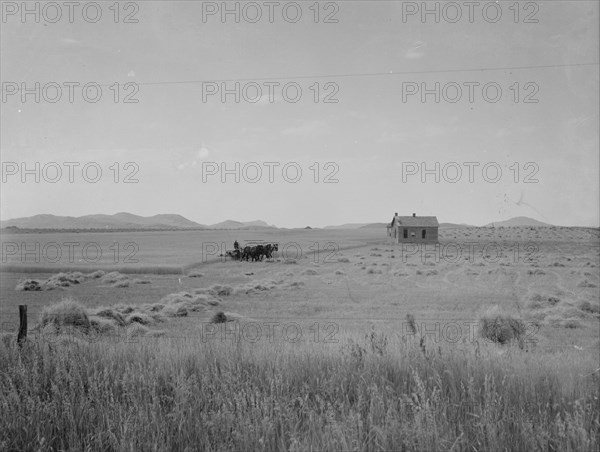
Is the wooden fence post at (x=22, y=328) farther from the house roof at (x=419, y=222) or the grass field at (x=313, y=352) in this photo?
the house roof at (x=419, y=222)

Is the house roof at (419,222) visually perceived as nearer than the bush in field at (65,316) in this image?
No

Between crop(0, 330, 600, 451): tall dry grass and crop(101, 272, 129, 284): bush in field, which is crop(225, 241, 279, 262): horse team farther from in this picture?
crop(0, 330, 600, 451): tall dry grass

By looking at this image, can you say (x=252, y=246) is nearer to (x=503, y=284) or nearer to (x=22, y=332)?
(x=503, y=284)

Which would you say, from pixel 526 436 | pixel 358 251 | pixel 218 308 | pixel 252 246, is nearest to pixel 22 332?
pixel 218 308

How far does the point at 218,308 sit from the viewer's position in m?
15.6

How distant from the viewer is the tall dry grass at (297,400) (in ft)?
16.3

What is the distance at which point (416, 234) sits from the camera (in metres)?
25.3

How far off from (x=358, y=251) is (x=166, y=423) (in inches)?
930

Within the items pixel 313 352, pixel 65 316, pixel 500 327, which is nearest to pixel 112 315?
pixel 65 316

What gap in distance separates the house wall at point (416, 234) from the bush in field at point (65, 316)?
17060mm

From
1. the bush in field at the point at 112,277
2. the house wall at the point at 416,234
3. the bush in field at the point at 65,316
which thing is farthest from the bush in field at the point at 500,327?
the bush in field at the point at 112,277

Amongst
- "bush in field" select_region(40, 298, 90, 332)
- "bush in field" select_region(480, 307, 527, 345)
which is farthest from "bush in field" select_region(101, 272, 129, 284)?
"bush in field" select_region(480, 307, 527, 345)

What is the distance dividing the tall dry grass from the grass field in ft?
0.13

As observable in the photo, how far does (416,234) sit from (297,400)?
66.5ft
